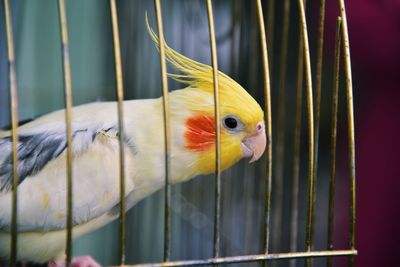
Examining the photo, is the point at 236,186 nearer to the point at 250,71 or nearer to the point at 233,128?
the point at 250,71

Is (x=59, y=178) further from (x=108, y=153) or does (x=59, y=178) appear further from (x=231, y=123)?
(x=231, y=123)

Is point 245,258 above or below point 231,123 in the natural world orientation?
below

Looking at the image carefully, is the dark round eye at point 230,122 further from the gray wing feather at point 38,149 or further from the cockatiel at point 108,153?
the gray wing feather at point 38,149

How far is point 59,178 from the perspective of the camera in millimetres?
587

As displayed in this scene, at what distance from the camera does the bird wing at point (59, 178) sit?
58 centimetres

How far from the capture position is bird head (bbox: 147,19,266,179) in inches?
23.7

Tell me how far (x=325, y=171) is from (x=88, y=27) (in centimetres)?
70

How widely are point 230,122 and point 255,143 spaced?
1.4 inches

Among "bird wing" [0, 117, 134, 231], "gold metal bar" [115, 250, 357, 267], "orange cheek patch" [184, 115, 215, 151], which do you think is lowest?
"gold metal bar" [115, 250, 357, 267]

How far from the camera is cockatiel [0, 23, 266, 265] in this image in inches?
23.0

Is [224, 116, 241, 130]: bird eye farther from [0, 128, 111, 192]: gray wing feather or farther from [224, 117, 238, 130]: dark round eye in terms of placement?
[0, 128, 111, 192]: gray wing feather

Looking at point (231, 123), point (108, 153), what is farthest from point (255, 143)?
point (108, 153)

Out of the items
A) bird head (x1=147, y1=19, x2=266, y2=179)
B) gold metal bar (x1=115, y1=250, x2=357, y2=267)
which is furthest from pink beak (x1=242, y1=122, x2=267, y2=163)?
→ gold metal bar (x1=115, y1=250, x2=357, y2=267)

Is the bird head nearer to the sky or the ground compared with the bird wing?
nearer to the sky
